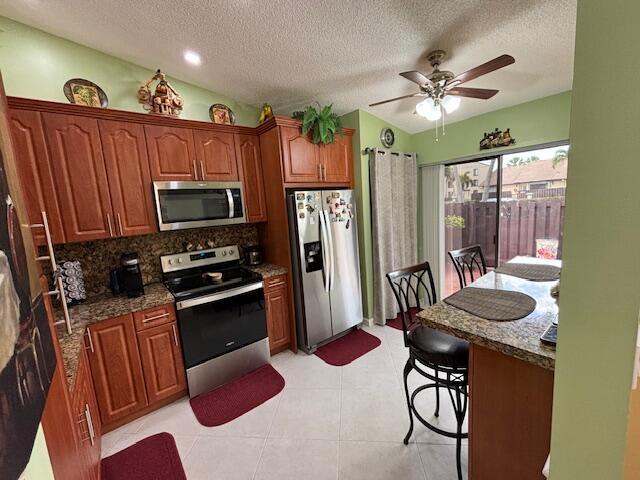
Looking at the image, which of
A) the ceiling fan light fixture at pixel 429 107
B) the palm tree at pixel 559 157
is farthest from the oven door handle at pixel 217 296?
the palm tree at pixel 559 157

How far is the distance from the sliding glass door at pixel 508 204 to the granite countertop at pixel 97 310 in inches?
134

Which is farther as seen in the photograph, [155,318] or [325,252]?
[325,252]

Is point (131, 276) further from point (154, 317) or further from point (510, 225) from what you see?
point (510, 225)

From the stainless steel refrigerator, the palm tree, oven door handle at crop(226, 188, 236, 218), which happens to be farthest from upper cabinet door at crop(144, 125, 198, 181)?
the palm tree

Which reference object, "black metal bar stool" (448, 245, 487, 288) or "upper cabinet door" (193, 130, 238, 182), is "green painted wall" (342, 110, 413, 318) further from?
"upper cabinet door" (193, 130, 238, 182)

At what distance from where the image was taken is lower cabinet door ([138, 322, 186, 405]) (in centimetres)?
199

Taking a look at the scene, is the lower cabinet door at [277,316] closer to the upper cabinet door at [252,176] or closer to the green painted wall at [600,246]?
the upper cabinet door at [252,176]

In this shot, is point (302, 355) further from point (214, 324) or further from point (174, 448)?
point (174, 448)

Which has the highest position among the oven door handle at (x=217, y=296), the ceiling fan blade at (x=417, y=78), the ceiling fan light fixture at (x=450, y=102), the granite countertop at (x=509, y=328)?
the ceiling fan blade at (x=417, y=78)

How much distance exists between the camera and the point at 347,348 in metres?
2.83

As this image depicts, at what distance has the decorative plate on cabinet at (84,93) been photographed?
203 cm

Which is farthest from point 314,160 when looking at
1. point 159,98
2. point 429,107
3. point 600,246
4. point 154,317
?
point 600,246

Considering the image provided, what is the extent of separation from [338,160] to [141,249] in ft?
6.94

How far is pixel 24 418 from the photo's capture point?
58 cm
